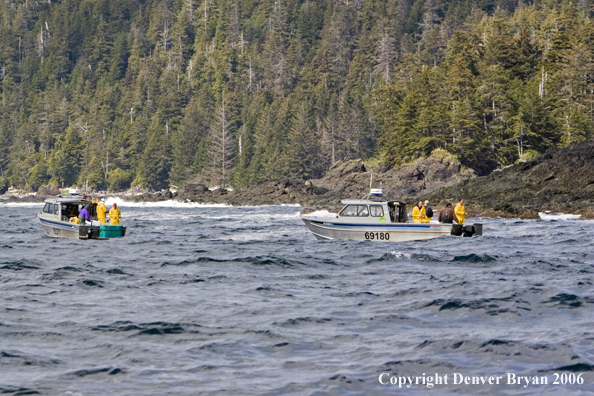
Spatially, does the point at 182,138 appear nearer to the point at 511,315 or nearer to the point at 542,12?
the point at 542,12

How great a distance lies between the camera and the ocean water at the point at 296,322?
1095 cm

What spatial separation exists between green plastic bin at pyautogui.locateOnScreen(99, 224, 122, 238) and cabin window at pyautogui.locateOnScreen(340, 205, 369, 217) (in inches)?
387

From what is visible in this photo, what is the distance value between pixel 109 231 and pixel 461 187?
38.0m


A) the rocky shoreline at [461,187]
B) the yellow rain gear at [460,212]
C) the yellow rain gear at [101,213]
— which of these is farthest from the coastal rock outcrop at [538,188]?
the yellow rain gear at [101,213]

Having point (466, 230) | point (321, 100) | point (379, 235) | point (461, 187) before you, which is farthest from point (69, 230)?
point (321, 100)

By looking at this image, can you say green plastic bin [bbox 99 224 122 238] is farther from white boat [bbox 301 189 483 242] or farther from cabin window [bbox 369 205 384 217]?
cabin window [bbox 369 205 384 217]

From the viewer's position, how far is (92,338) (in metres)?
13.4

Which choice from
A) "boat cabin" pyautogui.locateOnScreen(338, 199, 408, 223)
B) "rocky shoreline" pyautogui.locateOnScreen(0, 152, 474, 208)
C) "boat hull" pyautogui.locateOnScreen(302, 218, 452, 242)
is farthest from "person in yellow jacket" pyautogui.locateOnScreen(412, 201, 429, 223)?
"rocky shoreline" pyautogui.locateOnScreen(0, 152, 474, 208)

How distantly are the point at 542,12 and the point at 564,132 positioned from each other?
251ft

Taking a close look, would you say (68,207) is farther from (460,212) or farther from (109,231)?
(460,212)

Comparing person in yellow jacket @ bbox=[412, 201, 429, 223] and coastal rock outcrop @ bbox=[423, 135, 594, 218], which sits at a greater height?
coastal rock outcrop @ bbox=[423, 135, 594, 218]

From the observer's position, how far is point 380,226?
98.2 ft

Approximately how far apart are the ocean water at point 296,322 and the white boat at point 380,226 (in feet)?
8.91

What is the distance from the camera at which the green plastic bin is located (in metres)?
Answer: 31.9
